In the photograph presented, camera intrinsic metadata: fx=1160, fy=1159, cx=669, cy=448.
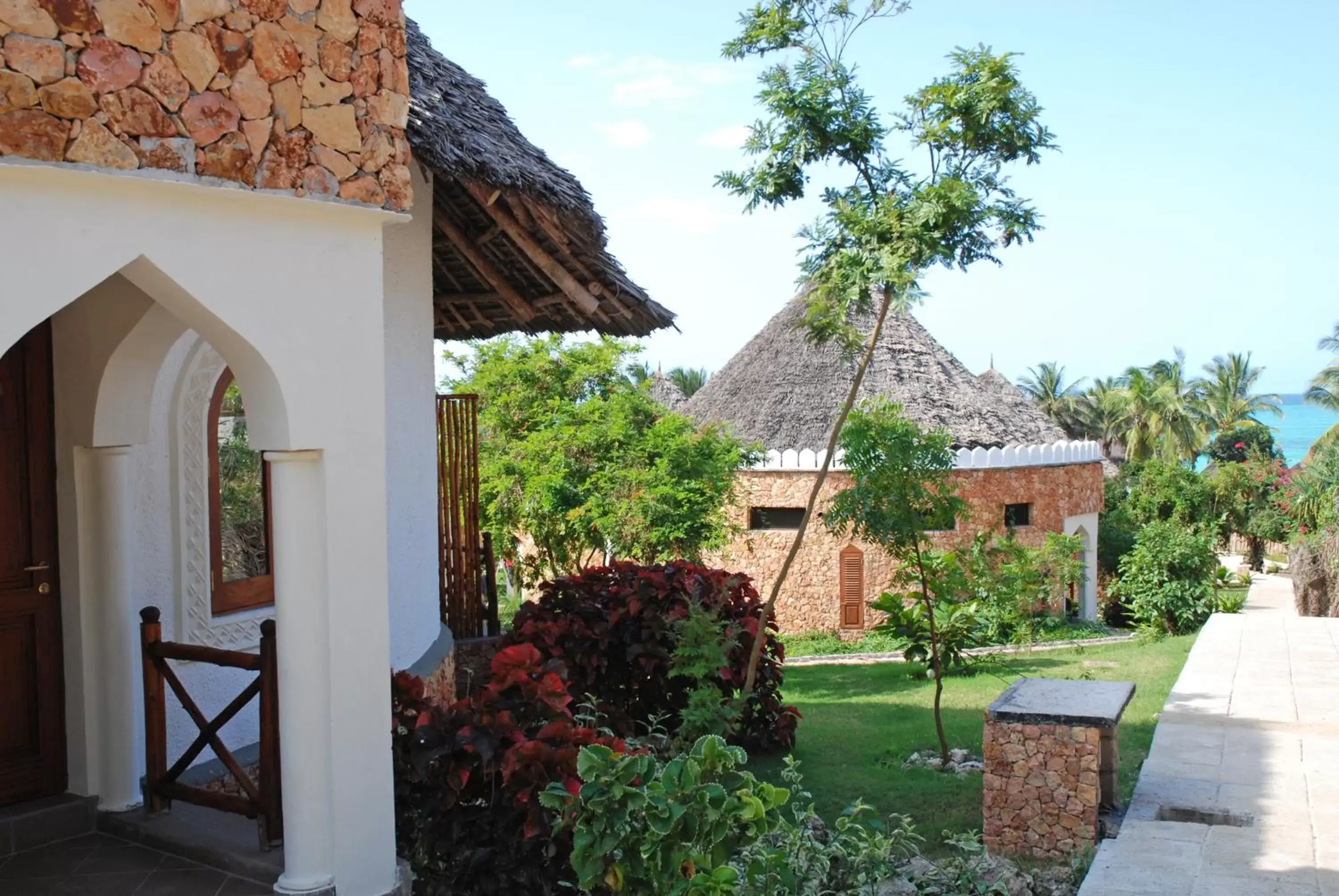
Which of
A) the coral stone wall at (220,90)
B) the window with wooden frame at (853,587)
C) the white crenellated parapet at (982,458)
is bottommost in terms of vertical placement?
the window with wooden frame at (853,587)

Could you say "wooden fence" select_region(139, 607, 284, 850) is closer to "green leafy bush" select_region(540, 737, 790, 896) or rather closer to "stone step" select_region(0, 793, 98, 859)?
"stone step" select_region(0, 793, 98, 859)

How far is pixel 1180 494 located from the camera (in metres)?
26.6

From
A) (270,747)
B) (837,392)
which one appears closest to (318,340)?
(270,747)

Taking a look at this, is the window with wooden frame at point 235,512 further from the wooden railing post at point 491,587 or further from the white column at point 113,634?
the wooden railing post at point 491,587

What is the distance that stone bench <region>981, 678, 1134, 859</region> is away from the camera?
239 inches

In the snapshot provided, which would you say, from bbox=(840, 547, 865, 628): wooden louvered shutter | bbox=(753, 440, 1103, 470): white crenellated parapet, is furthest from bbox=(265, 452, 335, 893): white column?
bbox=(840, 547, 865, 628): wooden louvered shutter

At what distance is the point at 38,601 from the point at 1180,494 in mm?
26008

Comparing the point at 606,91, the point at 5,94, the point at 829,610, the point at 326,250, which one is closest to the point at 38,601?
the point at 326,250

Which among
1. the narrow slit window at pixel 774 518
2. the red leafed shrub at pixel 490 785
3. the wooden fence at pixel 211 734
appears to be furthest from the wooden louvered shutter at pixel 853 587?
the wooden fence at pixel 211 734

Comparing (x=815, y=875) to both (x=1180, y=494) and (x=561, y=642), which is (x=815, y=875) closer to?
(x=561, y=642)

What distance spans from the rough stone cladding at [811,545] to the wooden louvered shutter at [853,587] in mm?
72

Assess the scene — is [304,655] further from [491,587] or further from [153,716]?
[491,587]

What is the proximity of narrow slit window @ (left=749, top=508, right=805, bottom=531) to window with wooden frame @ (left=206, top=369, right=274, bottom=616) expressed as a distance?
13.7 m

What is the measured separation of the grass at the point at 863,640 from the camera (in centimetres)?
1744
